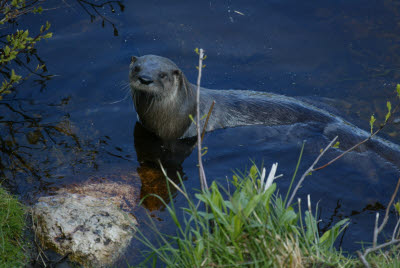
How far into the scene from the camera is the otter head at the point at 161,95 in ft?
15.4

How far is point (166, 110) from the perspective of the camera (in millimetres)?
5039

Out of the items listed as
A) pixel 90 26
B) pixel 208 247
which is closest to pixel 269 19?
pixel 90 26

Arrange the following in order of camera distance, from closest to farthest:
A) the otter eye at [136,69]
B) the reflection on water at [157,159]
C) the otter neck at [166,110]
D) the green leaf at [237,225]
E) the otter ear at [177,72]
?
the green leaf at [237,225], the reflection on water at [157,159], the otter eye at [136,69], the otter ear at [177,72], the otter neck at [166,110]

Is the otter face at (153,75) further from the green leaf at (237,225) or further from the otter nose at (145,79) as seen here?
the green leaf at (237,225)

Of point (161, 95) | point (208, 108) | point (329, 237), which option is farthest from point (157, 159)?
point (329, 237)

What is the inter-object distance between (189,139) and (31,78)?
6.52ft

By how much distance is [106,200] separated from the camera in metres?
4.05

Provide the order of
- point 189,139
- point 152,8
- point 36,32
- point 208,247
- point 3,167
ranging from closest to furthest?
1. point 208,247
2. point 3,167
3. point 189,139
4. point 36,32
5. point 152,8

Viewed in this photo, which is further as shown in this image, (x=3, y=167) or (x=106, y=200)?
(x=3, y=167)

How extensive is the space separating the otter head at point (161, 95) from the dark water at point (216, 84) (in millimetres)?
298

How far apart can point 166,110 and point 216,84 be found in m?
1.22

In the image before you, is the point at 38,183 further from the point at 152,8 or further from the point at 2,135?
the point at 152,8

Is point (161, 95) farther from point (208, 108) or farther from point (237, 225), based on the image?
point (237, 225)

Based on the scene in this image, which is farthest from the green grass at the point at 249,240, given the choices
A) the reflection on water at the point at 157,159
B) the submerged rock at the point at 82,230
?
the reflection on water at the point at 157,159
